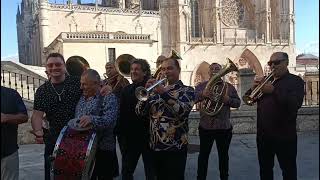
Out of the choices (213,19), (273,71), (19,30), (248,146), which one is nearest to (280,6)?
(213,19)

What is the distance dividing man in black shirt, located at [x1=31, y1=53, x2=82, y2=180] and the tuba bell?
71.0 inches

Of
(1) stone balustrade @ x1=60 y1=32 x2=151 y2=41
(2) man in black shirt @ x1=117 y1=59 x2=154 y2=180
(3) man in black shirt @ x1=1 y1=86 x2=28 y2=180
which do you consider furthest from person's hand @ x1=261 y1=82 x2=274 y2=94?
(1) stone balustrade @ x1=60 y1=32 x2=151 y2=41

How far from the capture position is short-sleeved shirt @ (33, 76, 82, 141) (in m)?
3.89

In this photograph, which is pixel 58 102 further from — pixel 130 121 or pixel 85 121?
pixel 130 121

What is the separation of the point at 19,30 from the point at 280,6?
32323 millimetres

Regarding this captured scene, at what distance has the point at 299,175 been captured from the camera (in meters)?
5.48

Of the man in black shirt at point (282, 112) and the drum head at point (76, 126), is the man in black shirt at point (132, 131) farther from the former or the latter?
the man in black shirt at point (282, 112)

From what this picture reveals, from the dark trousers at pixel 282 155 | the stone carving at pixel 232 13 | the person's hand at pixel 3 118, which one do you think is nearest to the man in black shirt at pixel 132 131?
the dark trousers at pixel 282 155

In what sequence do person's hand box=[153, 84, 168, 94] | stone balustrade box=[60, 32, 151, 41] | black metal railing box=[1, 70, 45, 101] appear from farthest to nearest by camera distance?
Answer: 1. stone balustrade box=[60, 32, 151, 41]
2. black metal railing box=[1, 70, 45, 101]
3. person's hand box=[153, 84, 168, 94]

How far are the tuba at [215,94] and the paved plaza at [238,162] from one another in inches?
45.6

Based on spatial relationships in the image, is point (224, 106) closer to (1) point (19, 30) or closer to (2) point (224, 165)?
(2) point (224, 165)

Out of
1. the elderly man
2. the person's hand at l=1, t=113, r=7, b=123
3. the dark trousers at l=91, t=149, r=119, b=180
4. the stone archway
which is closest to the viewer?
the person's hand at l=1, t=113, r=7, b=123

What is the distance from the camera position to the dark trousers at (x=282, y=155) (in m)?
4.19

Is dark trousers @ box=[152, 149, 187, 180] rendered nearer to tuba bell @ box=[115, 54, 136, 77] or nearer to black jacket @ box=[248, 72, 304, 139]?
black jacket @ box=[248, 72, 304, 139]
